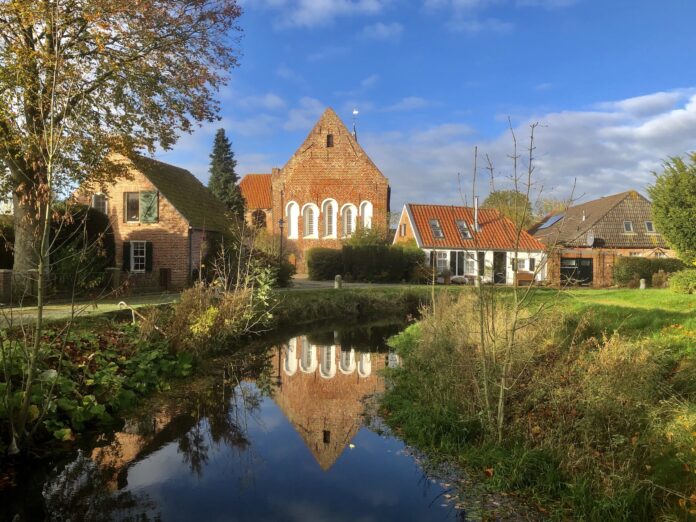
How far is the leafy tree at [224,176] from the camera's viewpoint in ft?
146

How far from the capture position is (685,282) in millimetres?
15594

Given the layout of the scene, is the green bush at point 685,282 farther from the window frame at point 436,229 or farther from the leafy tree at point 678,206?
the window frame at point 436,229

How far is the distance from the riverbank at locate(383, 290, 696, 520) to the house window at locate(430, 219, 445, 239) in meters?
25.5

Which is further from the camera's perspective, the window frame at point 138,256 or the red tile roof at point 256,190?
the red tile roof at point 256,190

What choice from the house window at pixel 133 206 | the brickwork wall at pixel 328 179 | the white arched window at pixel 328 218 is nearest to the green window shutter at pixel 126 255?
the house window at pixel 133 206

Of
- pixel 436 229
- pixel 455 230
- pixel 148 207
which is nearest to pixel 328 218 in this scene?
pixel 436 229

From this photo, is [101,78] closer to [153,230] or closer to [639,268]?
[153,230]

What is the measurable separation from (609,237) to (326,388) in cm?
3168

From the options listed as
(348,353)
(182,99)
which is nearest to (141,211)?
(182,99)

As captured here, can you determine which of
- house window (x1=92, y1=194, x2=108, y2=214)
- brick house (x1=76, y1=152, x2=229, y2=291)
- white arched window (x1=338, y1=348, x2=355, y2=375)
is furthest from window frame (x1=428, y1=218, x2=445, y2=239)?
white arched window (x1=338, y1=348, x2=355, y2=375)

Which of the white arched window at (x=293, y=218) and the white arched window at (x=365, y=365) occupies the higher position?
the white arched window at (x=293, y=218)

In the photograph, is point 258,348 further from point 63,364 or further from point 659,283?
point 659,283

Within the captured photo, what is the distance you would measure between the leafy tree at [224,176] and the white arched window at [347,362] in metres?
31.4

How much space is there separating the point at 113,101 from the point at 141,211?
7955 mm
